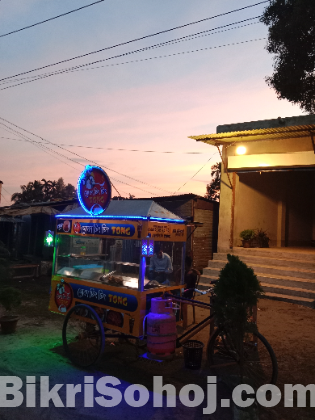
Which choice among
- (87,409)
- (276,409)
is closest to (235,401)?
(276,409)

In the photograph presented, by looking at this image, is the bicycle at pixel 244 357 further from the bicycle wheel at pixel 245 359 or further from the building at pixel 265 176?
the building at pixel 265 176

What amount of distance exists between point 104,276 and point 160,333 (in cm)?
191

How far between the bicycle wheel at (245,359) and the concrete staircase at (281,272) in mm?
5581

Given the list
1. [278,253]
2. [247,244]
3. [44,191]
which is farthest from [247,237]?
[44,191]

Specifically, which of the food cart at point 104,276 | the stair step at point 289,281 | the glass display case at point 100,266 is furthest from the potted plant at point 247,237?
the food cart at point 104,276

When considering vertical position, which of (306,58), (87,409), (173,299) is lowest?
(87,409)

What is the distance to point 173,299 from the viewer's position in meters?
5.96

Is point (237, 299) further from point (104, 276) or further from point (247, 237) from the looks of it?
point (247, 237)

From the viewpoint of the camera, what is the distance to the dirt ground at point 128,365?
13.3ft

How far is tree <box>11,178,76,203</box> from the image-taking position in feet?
142

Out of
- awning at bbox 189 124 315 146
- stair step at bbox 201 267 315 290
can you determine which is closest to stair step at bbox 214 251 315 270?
stair step at bbox 201 267 315 290

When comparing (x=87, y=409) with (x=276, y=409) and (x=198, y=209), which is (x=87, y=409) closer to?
(x=276, y=409)

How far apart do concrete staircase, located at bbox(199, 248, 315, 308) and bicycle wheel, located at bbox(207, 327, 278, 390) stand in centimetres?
558

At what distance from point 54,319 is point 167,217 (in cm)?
442
